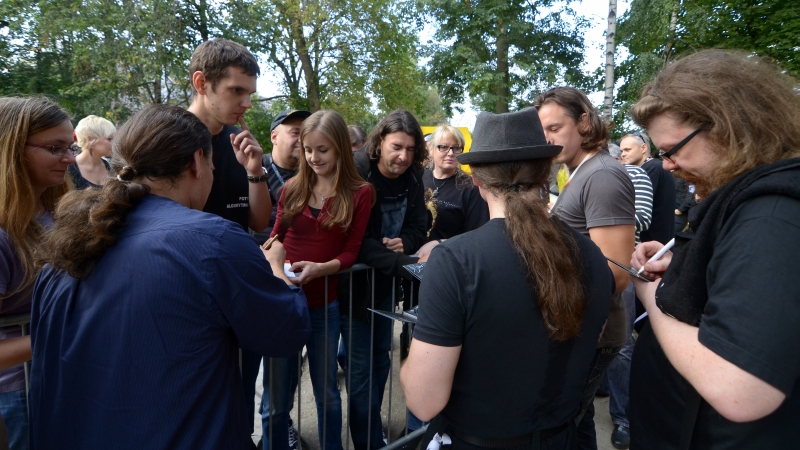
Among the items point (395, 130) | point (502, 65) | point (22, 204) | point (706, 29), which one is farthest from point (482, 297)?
point (502, 65)

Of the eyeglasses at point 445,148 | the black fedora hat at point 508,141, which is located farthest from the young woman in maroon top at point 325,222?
the black fedora hat at point 508,141

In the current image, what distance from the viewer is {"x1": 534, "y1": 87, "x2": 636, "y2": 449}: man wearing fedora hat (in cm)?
212

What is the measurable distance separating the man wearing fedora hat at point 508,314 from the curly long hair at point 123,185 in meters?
0.84

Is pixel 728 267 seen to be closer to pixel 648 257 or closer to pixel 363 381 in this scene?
pixel 648 257

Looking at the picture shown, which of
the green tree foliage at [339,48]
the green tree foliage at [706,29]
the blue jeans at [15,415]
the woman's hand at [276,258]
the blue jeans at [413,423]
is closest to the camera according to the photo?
the blue jeans at [15,415]

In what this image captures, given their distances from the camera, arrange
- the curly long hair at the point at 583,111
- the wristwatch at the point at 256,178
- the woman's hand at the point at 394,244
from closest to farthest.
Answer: the curly long hair at the point at 583,111 → the wristwatch at the point at 256,178 → the woman's hand at the point at 394,244

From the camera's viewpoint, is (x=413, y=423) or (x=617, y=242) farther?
(x=413, y=423)

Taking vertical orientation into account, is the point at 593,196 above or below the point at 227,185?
below

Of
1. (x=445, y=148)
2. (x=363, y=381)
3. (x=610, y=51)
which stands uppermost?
(x=610, y=51)

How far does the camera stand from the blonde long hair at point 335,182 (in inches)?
107

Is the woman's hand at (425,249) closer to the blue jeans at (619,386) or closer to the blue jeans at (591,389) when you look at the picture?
the blue jeans at (591,389)

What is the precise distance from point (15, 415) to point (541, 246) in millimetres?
2059

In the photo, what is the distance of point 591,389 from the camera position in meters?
2.30

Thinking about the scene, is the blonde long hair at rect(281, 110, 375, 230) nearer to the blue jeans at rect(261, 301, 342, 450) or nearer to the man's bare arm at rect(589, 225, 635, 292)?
the blue jeans at rect(261, 301, 342, 450)
